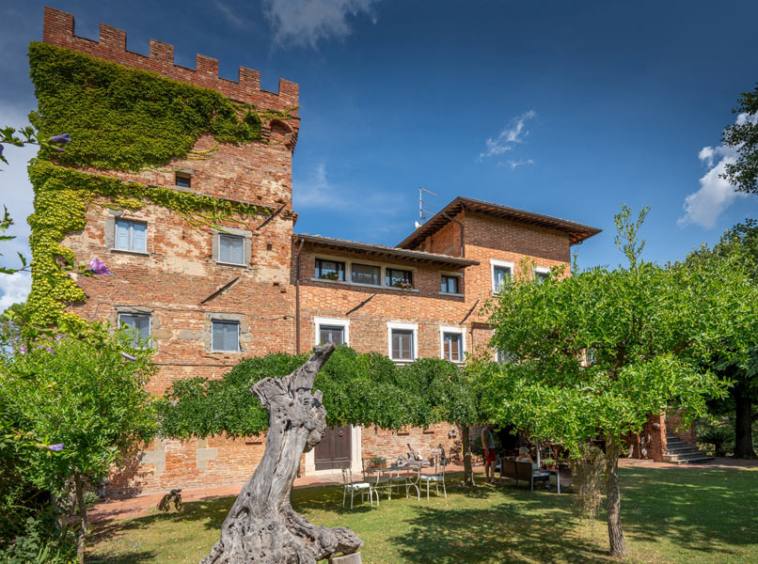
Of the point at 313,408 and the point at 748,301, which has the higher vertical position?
the point at 748,301

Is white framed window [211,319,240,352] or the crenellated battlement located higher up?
the crenellated battlement

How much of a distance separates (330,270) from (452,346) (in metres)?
6.38

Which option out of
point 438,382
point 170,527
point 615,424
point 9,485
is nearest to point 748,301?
point 615,424

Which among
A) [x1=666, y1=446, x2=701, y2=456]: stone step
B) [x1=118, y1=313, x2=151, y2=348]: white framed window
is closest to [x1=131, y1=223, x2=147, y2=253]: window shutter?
[x1=118, y1=313, x2=151, y2=348]: white framed window

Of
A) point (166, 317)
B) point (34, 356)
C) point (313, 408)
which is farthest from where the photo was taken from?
point (166, 317)

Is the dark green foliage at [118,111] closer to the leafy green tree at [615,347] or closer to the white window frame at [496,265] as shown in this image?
the white window frame at [496,265]

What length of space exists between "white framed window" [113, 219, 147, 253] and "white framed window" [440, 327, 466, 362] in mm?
12079

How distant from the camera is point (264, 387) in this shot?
5.68m

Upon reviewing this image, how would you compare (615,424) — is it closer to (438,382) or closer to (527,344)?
(527,344)

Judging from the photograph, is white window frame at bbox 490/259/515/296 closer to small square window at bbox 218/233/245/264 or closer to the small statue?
small square window at bbox 218/233/245/264

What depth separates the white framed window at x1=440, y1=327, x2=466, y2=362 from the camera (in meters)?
20.3

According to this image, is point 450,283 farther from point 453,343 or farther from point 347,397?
point 347,397

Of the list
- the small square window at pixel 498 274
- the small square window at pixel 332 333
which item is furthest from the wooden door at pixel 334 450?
the small square window at pixel 498 274

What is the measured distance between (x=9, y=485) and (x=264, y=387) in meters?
4.09
